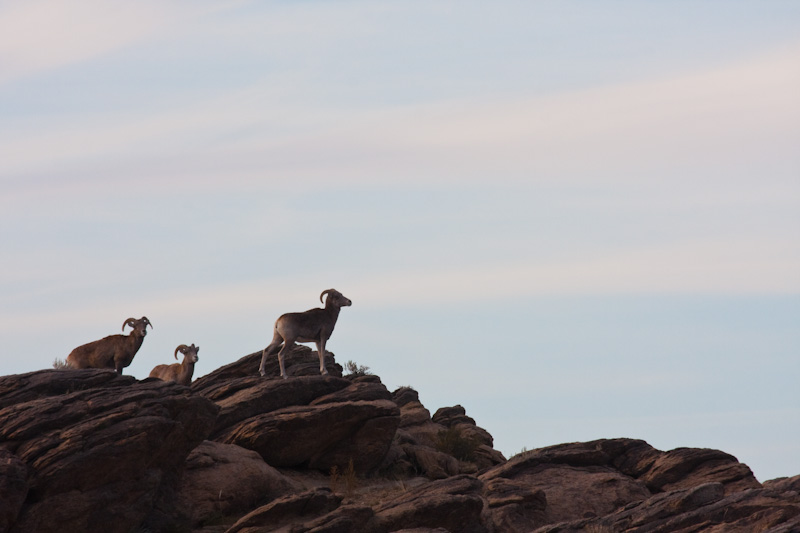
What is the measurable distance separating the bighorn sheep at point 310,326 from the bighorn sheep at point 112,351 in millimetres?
4135

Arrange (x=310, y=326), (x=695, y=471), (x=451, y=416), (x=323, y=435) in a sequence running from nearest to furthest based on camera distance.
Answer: (x=323, y=435)
(x=695, y=471)
(x=310, y=326)
(x=451, y=416)

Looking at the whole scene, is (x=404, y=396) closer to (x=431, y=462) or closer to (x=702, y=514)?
(x=431, y=462)

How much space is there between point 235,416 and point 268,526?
22.8ft

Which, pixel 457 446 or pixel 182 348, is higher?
pixel 182 348

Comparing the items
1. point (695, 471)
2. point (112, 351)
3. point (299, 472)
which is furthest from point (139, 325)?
point (695, 471)

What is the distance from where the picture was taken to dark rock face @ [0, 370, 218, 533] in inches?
791

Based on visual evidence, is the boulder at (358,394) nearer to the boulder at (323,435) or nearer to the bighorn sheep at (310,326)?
the boulder at (323,435)

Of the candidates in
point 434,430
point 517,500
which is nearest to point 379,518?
point 517,500

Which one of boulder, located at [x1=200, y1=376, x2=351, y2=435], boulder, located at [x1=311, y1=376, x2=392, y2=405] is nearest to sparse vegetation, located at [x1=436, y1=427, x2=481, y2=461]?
boulder, located at [x1=311, y1=376, x2=392, y2=405]

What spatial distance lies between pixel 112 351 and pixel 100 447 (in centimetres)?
972

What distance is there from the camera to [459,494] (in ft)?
73.9

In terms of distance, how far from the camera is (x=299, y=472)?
2659 centimetres

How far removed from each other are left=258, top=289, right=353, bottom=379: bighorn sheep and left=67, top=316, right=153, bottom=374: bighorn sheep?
4135 millimetres

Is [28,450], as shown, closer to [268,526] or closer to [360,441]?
[268,526]
